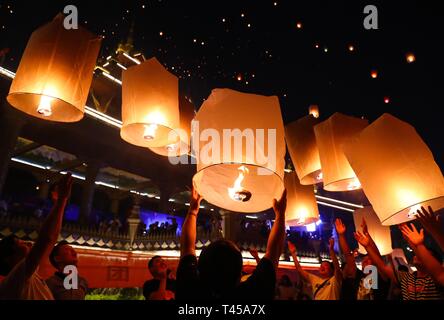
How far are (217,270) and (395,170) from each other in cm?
132

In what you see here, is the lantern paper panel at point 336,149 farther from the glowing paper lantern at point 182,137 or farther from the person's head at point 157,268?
the person's head at point 157,268

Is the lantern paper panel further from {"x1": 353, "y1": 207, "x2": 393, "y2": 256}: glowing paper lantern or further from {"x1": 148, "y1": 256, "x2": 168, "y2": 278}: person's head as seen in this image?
{"x1": 148, "y1": 256, "x2": 168, "y2": 278}: person's head

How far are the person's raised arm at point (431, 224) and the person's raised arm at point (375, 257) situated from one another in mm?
1002

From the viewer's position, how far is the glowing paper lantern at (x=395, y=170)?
→ 187 cm

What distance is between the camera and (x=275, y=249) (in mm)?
1463

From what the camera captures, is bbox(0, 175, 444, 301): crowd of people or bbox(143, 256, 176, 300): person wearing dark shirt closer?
bbox(0, 175, 444, 301): crowd of people

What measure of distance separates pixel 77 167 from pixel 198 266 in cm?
1622

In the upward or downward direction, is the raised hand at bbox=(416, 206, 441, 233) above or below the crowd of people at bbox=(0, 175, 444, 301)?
above

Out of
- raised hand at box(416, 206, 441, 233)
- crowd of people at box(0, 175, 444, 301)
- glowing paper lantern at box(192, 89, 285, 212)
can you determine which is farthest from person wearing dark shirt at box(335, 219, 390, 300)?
glowing paper lantern at box(192, 89, 285, 212)

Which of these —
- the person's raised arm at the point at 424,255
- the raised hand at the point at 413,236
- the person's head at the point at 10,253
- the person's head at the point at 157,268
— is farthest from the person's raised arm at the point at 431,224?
the person's head at the point at 10,253

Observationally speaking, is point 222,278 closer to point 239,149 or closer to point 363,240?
point 239,149

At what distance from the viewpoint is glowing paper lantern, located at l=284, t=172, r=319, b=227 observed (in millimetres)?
3139

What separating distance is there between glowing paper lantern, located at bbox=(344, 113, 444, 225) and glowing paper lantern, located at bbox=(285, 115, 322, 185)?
0.77 meters
